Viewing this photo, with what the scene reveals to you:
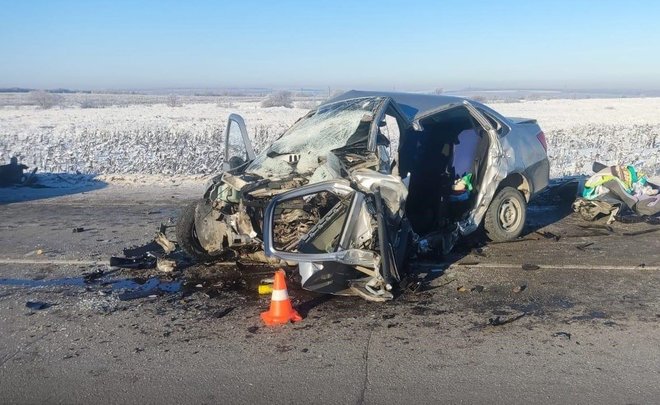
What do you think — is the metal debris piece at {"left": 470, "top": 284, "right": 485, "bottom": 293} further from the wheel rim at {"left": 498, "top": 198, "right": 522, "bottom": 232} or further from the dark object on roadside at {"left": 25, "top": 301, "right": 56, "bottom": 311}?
the dark object on roadside at {"left": 25, "top": 301, "right": 56, "bottom": 311}

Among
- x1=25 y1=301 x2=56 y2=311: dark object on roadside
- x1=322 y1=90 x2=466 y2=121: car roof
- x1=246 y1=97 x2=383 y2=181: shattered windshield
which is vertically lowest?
x1=25 y1=301 x2=56 y2=311: dark object on roadside

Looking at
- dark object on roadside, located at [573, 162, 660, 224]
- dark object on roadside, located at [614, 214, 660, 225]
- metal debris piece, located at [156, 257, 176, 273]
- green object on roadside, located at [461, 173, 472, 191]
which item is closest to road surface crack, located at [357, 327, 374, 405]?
Answer: metal debris piece, located at [156, 257, 176, 273]

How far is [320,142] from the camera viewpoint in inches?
261

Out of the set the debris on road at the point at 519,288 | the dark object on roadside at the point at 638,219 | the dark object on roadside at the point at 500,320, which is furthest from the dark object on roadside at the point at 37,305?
the dark object on roadside at the point at 638,219

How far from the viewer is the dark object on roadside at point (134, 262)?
261 inches

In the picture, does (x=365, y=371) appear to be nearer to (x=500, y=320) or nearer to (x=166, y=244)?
(x=500, y=320)

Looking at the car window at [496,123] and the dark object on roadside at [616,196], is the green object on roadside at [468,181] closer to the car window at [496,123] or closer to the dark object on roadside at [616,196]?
the car window at [496,123]

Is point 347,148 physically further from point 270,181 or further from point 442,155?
point 442,155

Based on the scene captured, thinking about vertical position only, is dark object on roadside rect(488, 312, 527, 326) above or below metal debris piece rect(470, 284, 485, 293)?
above

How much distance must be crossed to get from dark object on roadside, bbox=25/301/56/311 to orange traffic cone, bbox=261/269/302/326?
1983mm

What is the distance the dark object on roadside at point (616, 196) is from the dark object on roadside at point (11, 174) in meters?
10.6

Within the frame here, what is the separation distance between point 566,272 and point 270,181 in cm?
315

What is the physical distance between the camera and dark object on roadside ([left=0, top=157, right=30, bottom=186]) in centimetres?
1261

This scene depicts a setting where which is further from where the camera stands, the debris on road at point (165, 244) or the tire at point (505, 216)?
the tire at point (505, 216)
